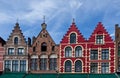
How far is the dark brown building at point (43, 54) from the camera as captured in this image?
144 feet

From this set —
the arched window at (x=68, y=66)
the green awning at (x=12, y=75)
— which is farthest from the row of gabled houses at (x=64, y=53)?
the green awning at (x=12, y=75)

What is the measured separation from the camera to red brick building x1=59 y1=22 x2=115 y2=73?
42406 mm

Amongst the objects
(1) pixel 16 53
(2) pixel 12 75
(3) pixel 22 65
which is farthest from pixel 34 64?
(2) pixel 12 75

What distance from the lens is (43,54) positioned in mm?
44125

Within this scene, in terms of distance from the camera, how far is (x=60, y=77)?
4169 centimetres

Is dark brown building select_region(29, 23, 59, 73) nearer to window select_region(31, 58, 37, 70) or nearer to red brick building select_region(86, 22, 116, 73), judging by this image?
window select_region(31, 58, 37, 70)

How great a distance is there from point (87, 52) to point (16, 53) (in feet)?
31.0

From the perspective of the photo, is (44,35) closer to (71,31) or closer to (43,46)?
(43,46)

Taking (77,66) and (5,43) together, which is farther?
(5,43)

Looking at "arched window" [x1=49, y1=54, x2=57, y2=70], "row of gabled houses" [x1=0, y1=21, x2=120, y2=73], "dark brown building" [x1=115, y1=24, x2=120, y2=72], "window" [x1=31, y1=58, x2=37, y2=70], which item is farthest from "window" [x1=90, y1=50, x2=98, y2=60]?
"window" [x1=31, y1=58, x2=37, y2=70]

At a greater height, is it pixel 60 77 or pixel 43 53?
pixel 43 53

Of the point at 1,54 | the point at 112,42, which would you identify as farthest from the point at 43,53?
the point at 112,42

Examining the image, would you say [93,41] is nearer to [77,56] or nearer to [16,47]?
[77,56]

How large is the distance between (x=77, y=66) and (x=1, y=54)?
33.7 feet
